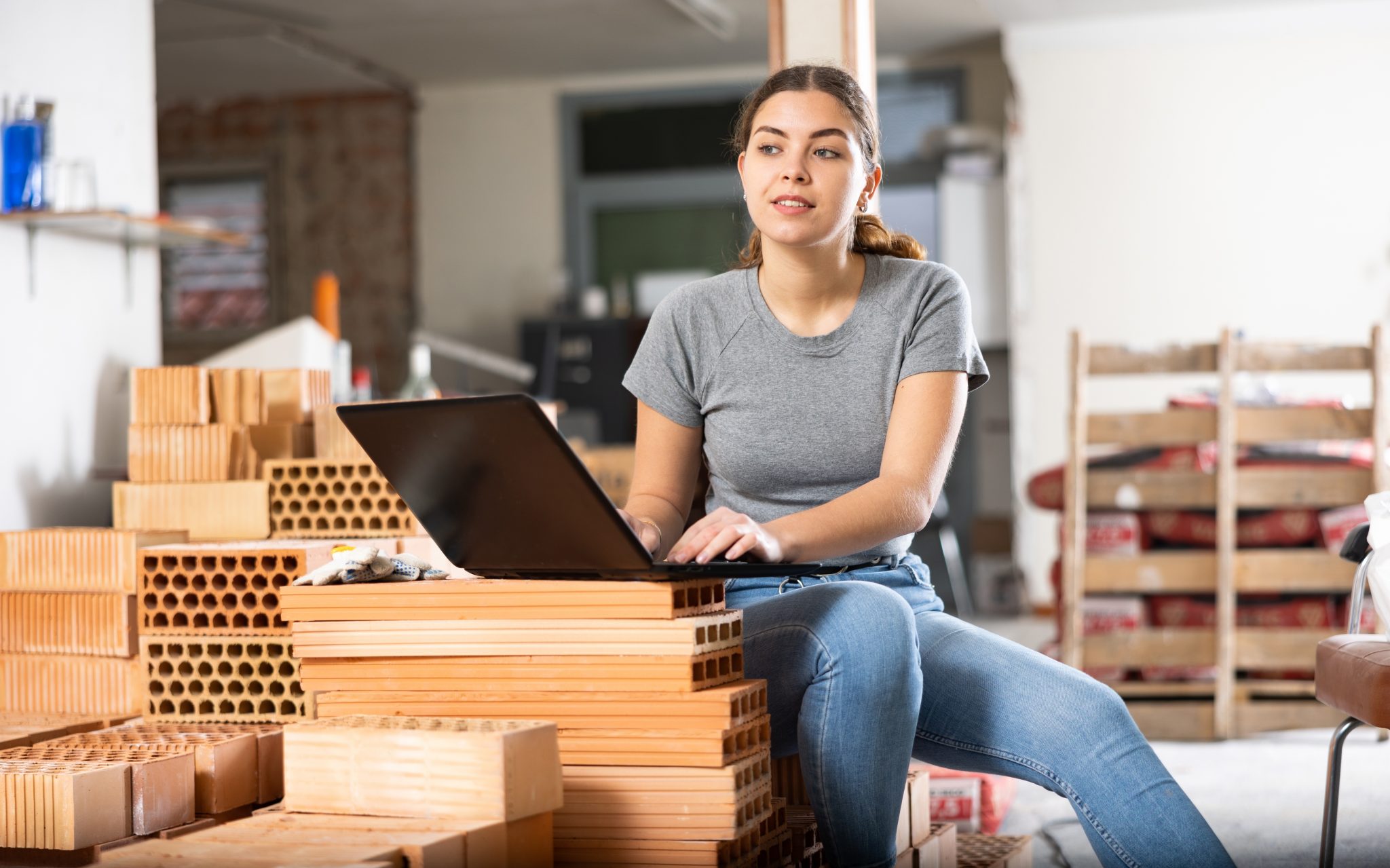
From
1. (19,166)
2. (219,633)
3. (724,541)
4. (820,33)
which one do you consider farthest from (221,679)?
(820,33)

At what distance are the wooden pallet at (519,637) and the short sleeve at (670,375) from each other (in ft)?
1.31

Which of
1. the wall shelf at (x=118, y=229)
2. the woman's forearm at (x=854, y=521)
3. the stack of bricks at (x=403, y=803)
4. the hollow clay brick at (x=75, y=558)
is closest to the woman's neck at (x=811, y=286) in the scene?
the woman's forearm at (x=854, y=521)

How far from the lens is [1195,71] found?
254 inches

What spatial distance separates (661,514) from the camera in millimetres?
1874

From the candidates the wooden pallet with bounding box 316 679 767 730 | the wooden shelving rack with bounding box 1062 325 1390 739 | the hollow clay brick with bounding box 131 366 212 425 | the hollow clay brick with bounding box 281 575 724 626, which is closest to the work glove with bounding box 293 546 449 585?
the hollow clay brick with bounding box 281 575 724 626

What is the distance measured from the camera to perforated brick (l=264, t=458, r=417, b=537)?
2449 millimetres

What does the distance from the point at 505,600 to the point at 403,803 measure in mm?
243

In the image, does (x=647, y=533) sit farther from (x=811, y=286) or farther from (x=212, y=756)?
(x=212, y=756)

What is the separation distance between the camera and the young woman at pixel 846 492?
61.9 inches

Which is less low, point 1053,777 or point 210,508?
point 210,508

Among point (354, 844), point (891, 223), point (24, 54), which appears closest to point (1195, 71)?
point (891, 223)

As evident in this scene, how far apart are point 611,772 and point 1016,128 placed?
560 cm

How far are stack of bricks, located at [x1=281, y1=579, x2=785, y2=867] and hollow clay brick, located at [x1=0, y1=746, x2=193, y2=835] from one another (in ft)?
0.89

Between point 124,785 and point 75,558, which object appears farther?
point 75,558
